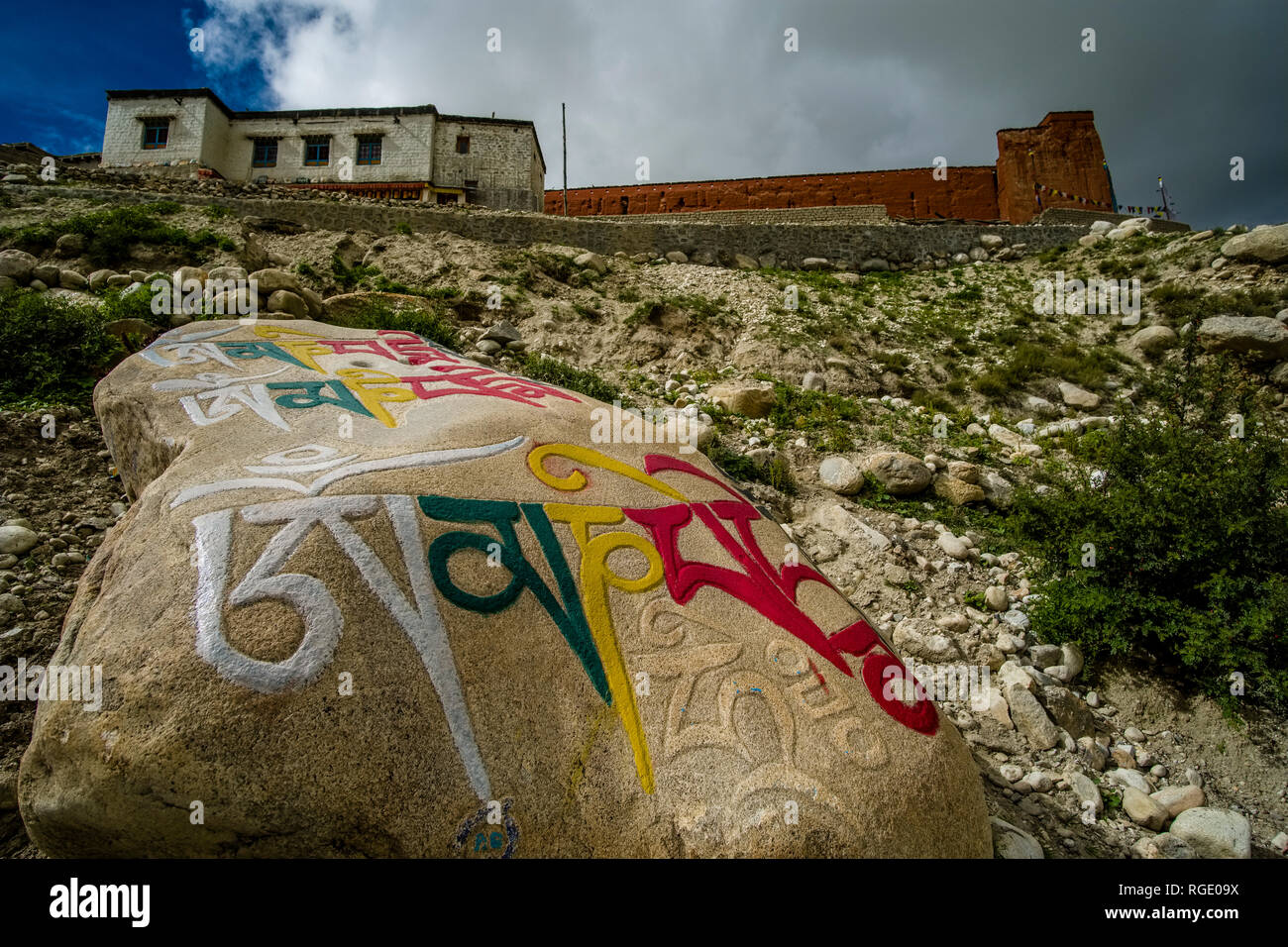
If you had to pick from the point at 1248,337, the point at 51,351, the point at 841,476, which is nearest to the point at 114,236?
the point at 51,351

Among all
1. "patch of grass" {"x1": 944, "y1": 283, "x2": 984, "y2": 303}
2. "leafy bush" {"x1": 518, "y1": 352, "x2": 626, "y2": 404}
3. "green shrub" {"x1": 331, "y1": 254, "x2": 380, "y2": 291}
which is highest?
"patch of grass" {"x1": 944, "y1": 283, "x2": 984, "y2": 303}

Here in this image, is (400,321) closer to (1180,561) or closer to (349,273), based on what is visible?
(349,273)

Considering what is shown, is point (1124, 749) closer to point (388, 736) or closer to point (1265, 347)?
point (388, 736)

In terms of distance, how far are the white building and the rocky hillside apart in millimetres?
8559

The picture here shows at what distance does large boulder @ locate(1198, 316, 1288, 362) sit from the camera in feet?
33.2

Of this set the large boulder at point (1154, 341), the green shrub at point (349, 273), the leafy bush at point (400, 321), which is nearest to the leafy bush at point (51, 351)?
the leafy bush at point (400, 321)

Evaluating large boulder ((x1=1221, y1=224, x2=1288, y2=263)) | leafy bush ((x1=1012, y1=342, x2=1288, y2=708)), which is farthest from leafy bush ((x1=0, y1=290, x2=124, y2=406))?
large boulder ((x1=1221, y1=224, x2=1288, y2=263))

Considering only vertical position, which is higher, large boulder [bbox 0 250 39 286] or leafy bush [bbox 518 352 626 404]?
large boulder [bbox 0 250 39 286]

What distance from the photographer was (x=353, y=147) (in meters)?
21.0

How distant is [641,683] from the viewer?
2746 millimetres

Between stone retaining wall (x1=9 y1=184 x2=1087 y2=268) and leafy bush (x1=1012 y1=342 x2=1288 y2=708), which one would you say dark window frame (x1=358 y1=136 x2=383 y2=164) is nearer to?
stone retaining wall (x1=9 y1=184 x2=1087 y2=268)

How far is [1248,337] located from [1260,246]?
9.27ft

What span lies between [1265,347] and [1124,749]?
32.0ft
